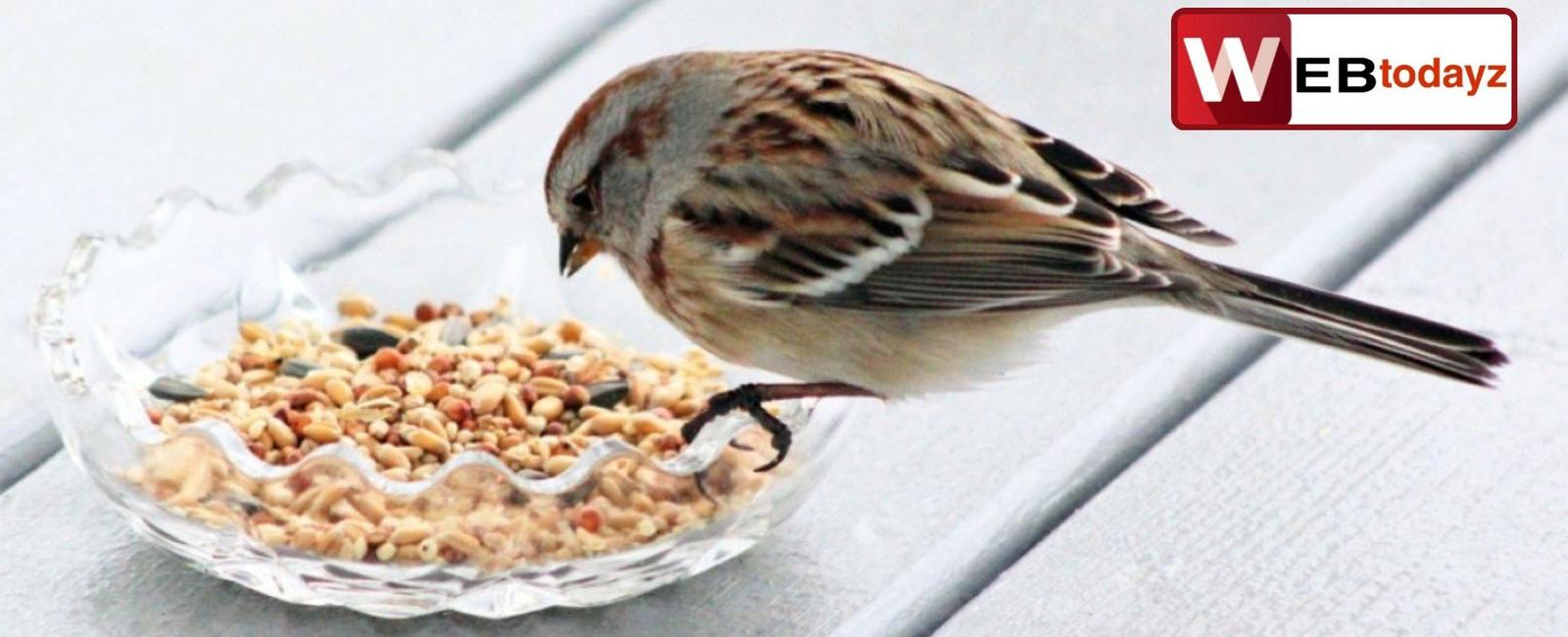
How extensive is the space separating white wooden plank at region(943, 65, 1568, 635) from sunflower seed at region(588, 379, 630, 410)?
1.42 feet

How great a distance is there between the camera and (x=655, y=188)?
2.32 m

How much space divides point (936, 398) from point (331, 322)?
0.66m

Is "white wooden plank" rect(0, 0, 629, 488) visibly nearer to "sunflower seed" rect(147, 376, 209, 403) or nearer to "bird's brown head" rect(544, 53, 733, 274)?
"sunflower seed" rect(147, 376, 209, 403)

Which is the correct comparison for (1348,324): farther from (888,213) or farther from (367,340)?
(367,340)

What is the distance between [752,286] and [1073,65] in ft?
3.59

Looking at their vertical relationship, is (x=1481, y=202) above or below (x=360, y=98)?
below

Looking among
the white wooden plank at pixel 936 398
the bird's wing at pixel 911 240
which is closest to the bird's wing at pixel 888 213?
the bird's wing at pixel 911 240

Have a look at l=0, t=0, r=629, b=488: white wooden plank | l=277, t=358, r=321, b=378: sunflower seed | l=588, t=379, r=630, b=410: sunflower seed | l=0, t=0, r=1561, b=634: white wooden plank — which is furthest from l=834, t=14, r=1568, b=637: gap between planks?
l=0, t=0, r=629, b=488: white wooden plank

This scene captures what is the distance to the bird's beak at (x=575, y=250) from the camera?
2398 mm

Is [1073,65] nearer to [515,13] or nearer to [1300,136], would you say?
[1300,136]

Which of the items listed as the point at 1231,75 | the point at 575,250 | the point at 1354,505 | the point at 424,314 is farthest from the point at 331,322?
the point at 1231,75

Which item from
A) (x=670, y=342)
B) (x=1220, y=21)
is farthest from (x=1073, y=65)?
(x=670, y=342)

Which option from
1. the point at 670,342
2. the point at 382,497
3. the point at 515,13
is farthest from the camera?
the point at 515,13

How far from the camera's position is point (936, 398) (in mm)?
2539
